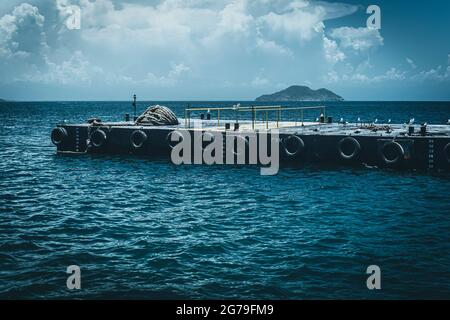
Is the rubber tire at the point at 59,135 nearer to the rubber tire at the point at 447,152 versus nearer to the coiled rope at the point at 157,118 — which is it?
the coiled rope at the point at 157,118

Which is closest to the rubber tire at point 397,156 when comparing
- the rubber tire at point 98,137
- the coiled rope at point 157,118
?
the coiled rope at point 157,118

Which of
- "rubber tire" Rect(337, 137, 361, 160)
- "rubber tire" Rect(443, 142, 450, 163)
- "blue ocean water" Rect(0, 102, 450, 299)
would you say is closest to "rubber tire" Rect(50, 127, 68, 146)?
"blue ocean water" Rect(0, 102, 450, 299)

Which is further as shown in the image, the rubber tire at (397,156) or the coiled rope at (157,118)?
the coiled rope at (157,118)

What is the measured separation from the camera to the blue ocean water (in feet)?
45.9

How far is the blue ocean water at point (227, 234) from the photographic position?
1399 centimetres

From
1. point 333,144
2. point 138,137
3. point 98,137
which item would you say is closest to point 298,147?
point 333,144

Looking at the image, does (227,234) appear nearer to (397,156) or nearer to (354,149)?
(354,149)

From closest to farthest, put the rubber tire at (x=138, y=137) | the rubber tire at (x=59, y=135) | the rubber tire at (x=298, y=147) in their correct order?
the rubber tire at (x=298, y=147)
the rubber tire at (x=138, y=137)
the rubber tire at (x=59, y=135)

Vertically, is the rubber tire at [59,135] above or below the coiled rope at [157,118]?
below

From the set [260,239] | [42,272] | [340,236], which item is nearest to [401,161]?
[340,236]

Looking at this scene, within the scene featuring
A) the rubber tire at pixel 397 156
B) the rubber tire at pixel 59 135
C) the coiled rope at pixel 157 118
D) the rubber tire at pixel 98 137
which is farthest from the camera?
the rubber tire at pixel 59 135

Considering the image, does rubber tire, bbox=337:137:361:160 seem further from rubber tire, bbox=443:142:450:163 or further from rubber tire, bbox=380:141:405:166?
rubber tire, bbox=443:142:450:163

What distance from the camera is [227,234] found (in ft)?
62.5

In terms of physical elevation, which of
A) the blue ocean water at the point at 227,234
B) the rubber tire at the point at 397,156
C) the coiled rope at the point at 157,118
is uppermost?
the coiled rope at the point at 157,118
